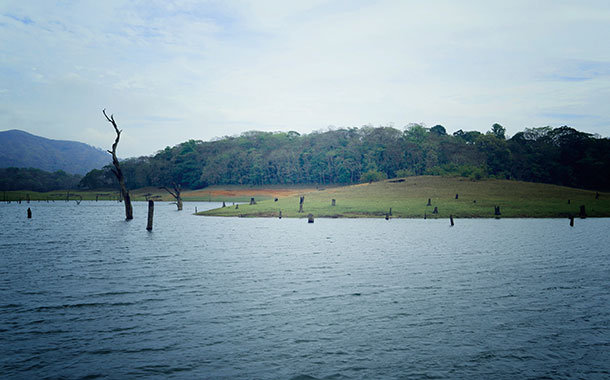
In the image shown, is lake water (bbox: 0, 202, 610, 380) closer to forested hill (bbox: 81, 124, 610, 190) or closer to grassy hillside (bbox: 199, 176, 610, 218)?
grassy hillside (bbox: 199, 176, 610, 218)

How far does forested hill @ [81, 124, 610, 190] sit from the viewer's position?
419ft

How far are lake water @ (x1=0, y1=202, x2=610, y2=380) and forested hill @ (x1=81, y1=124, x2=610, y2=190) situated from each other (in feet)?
267

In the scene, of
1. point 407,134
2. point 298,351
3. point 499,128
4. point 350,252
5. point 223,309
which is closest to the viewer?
point 298,351

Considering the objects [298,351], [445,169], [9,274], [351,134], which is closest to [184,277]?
[9,274]

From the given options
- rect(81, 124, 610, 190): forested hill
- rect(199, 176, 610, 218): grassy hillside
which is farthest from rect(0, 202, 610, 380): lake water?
rect(81, 124, 610, 190): forested hill

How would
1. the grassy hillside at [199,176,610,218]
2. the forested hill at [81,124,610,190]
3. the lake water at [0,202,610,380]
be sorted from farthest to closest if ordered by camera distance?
the forested hill at [81,124,610,190] → the grassy hillside at [199,176,610,218] → the lake water at [0,202,610,380]

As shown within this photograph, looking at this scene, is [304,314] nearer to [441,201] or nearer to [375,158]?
[441,201]

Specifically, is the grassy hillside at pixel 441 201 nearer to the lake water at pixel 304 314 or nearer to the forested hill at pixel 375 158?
the forested hill at pixel 375 158

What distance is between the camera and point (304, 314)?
51.2ft

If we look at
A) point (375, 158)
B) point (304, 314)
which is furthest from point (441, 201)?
point (375, 158)

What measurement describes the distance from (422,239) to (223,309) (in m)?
26.7

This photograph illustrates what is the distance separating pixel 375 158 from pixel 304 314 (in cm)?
13258

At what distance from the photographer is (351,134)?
171m

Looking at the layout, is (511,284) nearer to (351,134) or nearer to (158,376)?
(158,376)
